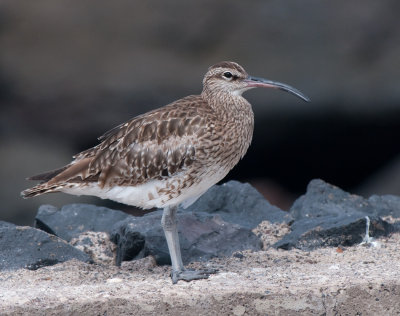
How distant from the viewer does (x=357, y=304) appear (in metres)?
6.76

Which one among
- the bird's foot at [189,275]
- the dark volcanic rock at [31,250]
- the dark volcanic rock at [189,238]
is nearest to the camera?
the bird's foot at [189,275]

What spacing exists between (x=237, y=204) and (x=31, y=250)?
2471 millimetres

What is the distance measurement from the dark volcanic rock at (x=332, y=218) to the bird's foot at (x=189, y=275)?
3.80 feet

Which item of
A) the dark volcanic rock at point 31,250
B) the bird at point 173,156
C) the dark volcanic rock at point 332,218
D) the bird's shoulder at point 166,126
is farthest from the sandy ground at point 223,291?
the bird's shoulder at point 166,126

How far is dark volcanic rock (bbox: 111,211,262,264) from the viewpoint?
8141mm

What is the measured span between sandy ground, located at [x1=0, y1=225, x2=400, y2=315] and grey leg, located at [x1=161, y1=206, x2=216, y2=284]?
10cm

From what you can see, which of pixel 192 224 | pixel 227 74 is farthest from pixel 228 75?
pixel 192 224

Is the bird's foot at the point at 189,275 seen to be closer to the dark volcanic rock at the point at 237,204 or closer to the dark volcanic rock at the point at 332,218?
the dark volcanic rock at the point at 332,218

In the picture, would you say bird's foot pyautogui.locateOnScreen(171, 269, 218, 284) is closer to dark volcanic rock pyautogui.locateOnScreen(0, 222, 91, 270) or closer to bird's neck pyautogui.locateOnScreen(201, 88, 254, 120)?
dark volcanic rock pyautogui.locateOnScreen(0, 222, 91, 270)

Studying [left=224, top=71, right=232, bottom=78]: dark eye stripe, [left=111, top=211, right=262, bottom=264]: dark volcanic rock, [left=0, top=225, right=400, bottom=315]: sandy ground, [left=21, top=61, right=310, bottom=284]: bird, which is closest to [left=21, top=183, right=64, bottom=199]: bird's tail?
[left=21, top=61, right=310, bottom=284]: bird

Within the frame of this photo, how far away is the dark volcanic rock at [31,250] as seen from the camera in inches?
308

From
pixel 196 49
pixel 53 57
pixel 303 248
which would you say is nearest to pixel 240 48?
pixel 196 49

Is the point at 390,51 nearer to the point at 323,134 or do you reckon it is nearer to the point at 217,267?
the point at 323,134

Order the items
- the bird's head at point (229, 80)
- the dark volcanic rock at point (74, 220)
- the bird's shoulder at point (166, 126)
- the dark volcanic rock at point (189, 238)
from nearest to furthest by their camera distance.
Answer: the bird's shoulder at point (166, 126)
the bird's head at point (229, 80)
the dark volcanic rock at point (189, 238)
the dark volcanic rock at point (74, 220)
